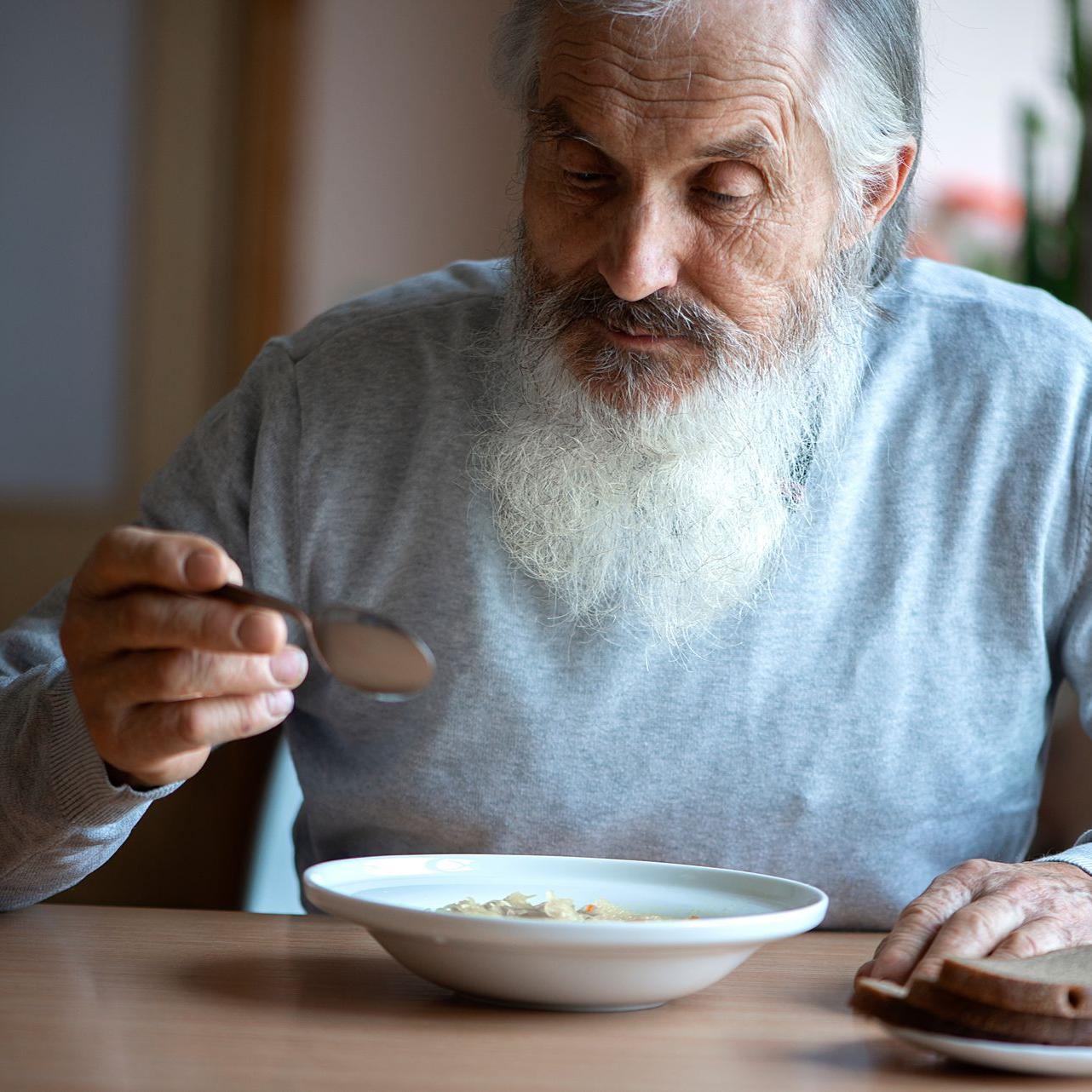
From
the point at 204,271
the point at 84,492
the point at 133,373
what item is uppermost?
the point at 204,271

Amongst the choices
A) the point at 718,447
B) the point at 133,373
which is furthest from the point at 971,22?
the point at 718,447

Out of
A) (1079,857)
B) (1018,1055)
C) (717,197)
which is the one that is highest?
(717,197)

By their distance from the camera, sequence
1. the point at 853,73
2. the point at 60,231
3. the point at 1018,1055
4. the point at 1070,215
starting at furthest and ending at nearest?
the point at 60,231 → the point at 1070,215 → the point at 853,73 → the point at 1018,1055

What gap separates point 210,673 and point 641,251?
605mm

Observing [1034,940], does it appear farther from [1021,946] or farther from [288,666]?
[288,666]

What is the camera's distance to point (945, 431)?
5.07 feet

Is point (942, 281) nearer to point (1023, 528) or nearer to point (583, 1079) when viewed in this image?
point (1023, 528)

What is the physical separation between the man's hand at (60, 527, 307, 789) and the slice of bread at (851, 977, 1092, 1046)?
435 millimetres

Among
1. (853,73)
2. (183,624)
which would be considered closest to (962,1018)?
(183,624)

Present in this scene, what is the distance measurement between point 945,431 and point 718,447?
0.27 m

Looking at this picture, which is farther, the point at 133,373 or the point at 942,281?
the point at 133,373

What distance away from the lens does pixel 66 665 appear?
121cm

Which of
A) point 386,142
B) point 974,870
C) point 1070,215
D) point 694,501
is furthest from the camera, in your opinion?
point 386,142

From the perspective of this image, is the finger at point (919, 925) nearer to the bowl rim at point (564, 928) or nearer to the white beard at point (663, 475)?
the bowl rim at point (564, 928)
